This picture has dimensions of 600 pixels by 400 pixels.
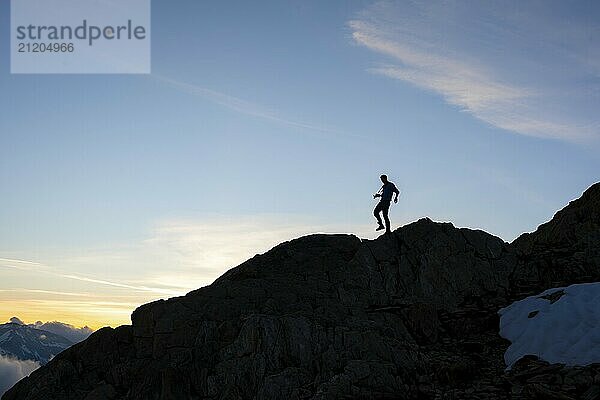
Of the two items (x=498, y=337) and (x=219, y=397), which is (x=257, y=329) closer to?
(x=219, y=397)

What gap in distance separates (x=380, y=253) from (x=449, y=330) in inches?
236

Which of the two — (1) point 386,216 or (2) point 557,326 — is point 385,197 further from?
(2) point 557,326

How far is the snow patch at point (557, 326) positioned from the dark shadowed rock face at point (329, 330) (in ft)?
2.91

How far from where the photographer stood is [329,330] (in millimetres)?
22203

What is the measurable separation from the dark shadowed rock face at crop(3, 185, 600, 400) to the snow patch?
0.89 m

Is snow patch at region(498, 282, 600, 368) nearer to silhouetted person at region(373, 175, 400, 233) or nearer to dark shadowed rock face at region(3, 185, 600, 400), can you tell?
dark shadowed rock face at region(3, 185, 600, 400)

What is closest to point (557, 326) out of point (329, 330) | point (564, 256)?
point (329, 330)

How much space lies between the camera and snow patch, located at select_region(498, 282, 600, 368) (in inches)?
786

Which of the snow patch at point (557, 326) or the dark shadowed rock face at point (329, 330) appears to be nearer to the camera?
the snow patch at point (557, 326)

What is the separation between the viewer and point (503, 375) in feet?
65.9

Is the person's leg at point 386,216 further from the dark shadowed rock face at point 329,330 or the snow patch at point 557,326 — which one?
the snow patch at point 557,326

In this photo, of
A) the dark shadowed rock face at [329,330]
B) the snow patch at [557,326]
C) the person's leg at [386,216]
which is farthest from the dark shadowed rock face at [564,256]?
the person's leg at [386,216]

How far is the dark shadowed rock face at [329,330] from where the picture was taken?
2023 cm

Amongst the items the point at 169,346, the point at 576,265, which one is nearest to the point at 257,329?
the point at 169,346
